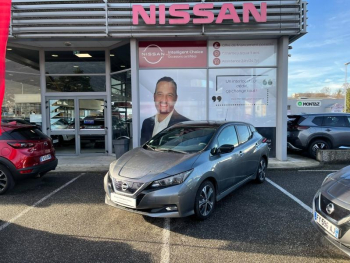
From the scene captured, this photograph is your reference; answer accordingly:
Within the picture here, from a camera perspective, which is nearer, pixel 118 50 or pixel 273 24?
pixel 273 24

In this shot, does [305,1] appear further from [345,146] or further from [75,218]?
[75,218]

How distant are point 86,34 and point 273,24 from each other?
594 cm

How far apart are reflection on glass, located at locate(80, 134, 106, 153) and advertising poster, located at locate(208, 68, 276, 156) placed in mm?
4401

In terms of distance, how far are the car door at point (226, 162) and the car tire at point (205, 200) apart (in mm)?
256

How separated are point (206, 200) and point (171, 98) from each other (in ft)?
18.7

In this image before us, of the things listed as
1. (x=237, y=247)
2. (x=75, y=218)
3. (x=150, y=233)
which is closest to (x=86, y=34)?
(x=75, y=218)

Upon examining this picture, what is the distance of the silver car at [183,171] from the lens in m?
3.52

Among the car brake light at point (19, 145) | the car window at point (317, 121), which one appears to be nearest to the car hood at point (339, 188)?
the car brake light at point (19, 145)

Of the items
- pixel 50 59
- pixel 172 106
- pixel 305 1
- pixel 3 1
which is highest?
pixel 305 1

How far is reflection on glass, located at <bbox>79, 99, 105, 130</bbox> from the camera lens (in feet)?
33.4

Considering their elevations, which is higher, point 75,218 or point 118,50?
point 118,50

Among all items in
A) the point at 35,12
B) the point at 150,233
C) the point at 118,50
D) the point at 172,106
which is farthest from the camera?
the point at 118,50

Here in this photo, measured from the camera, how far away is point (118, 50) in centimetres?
983

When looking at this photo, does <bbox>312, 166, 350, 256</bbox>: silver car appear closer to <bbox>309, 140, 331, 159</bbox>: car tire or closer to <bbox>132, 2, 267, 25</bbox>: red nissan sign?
<bbox>132, 2, 267, 25</bbox>: red nissan sign
